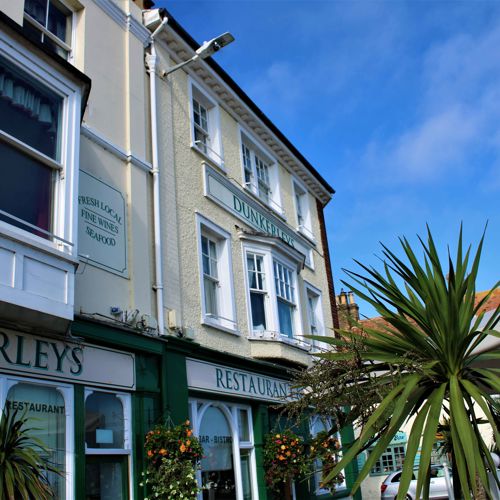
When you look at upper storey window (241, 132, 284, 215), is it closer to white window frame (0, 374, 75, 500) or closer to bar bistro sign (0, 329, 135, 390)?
bar bistro sign (0, 329, 135, 390)

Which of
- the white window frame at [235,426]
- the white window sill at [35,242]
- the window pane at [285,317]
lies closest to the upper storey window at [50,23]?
the white window sill at [35,242]

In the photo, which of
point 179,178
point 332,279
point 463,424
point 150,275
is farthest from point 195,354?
point 332,279

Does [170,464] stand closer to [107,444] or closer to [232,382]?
[107,444]

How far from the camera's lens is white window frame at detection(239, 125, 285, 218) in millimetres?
13703

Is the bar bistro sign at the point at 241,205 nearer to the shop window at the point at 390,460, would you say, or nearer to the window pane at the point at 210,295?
the window pane at the point at 210,295

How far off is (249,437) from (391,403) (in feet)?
17.6

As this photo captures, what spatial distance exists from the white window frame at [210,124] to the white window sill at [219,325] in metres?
3.22

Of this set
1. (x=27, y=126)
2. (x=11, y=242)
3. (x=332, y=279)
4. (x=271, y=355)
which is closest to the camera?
(x=11, y=242)

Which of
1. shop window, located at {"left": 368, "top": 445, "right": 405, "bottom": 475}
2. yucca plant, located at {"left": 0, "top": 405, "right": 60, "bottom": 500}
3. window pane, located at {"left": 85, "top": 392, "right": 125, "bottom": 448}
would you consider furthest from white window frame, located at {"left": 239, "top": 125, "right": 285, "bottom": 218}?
shop window, located at {"left": 368, "top": 445, "right": 405, "bottom": 475}

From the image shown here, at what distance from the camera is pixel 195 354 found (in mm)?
9781

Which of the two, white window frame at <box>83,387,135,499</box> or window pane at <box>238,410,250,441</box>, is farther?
window pane at <box>238,410,250,441</box>

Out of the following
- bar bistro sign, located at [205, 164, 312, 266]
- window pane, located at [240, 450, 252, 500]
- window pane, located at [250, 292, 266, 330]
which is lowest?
window pane, located at [240, 450, 252, 500]

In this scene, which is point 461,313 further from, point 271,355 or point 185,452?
point 271,355

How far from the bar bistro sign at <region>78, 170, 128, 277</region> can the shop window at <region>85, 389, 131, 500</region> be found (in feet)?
5.83
